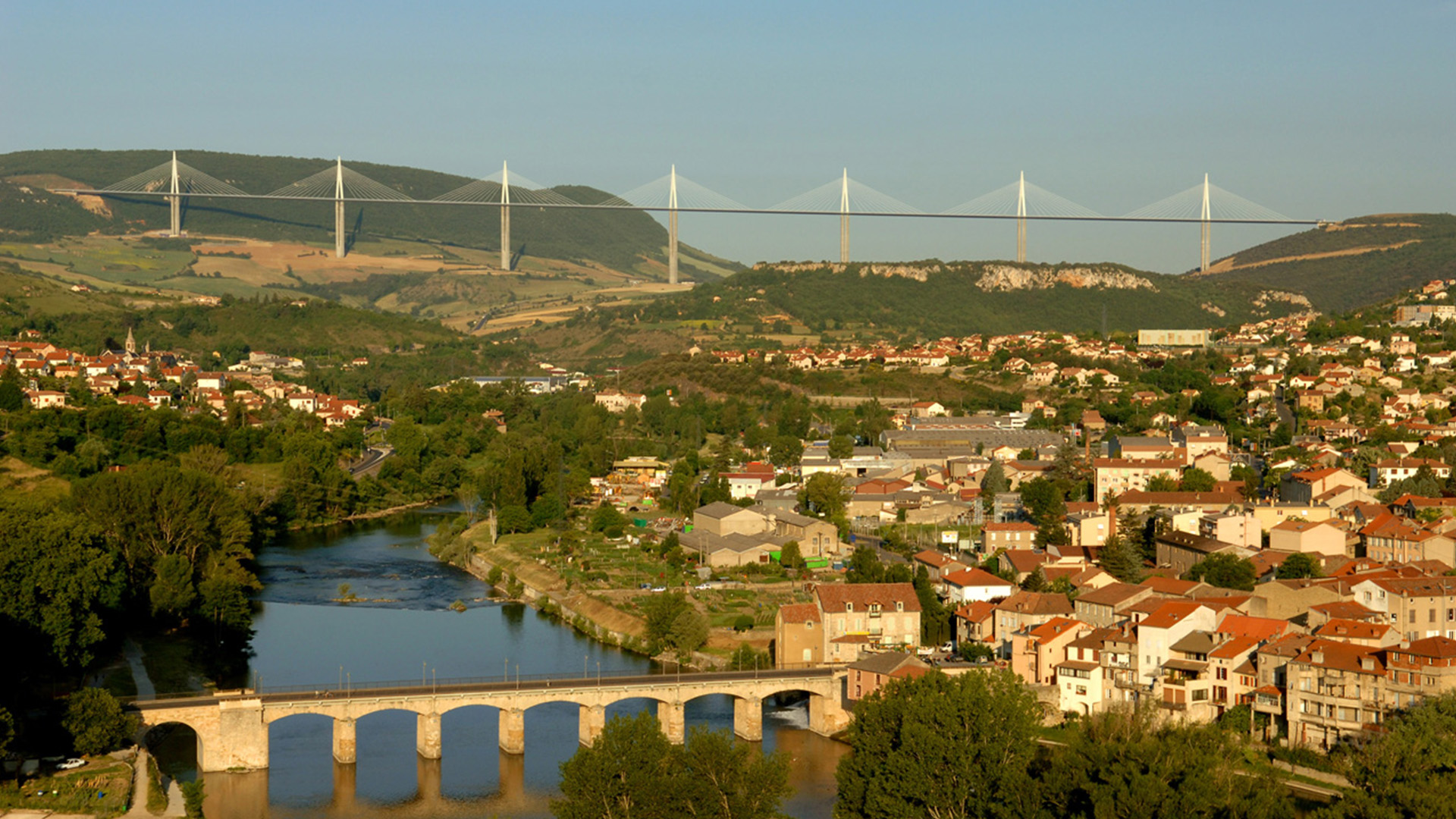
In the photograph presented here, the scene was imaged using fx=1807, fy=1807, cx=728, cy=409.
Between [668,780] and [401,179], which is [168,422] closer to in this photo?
[668,780]

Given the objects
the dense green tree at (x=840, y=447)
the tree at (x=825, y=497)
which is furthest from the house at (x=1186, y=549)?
the dense green tree at (x=840, y=447)

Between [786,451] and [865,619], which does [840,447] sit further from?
[865,619]

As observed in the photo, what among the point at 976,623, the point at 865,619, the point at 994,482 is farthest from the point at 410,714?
the point at 994,482

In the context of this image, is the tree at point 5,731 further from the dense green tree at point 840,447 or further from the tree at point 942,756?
the dense green tree at point 840,447

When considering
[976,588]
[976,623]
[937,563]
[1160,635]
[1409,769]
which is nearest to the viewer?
[1409,769]

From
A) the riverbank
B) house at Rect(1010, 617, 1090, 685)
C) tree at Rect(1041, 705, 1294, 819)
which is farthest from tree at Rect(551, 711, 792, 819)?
the riverbank

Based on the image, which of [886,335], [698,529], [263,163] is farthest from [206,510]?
[263,163]
